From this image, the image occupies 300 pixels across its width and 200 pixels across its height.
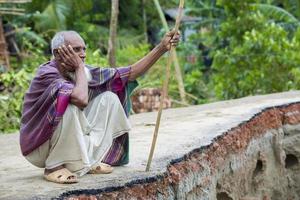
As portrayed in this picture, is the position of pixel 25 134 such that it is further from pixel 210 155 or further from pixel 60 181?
pixel 210 155

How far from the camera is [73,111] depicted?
10.9 feet

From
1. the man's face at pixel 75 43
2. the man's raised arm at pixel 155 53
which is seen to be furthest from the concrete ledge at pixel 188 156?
the man's face at pixel 75 43

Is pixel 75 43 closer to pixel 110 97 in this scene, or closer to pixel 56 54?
pixel 56 54

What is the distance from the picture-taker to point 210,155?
4.68 m

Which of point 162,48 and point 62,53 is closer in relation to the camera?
point 62,53

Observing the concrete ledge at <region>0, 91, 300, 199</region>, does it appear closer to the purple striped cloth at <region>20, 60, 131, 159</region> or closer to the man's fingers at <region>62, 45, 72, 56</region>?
the purple striped cloth at <region>20, 60, 131, 159</region>

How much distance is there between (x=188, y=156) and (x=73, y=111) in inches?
47.2

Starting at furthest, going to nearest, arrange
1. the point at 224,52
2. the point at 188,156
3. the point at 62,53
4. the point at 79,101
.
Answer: the point at 224,52 → the point at 188,156 → the point at 62,53 → the point at 79,101

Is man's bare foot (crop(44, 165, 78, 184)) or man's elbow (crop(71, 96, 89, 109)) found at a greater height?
man's elbow (crop(71, 96, 89, 109))

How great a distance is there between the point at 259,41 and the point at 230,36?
1238mm

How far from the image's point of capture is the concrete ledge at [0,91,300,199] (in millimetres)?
3373

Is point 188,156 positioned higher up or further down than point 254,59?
further down

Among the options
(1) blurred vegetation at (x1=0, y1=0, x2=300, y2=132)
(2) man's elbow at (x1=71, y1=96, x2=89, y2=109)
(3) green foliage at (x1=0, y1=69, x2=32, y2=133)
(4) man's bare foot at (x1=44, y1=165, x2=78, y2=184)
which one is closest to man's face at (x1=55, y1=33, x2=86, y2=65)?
(2) man's elbow at (x1=71, y1=96, x2=89, y2=109)

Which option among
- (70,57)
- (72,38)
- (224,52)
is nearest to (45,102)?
(70,57)
